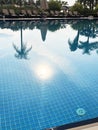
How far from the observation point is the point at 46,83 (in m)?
6.65

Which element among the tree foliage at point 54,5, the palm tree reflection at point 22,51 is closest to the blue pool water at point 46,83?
the palm tree reflection at point 22,51

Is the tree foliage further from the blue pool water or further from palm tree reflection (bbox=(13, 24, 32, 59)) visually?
palm tree reflection (bbox=(13, 24, 32, 59))

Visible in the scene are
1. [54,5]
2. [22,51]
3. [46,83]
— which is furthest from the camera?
[54,5]

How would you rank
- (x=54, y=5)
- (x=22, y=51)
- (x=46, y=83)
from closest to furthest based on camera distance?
(x=46, y=83), (x=22, y=51), (x=54, y=5)

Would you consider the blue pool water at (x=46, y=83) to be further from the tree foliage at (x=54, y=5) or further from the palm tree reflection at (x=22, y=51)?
the tree foliage at (x=54, y=5)

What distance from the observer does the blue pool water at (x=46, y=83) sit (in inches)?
186

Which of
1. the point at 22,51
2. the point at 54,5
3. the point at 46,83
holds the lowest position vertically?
the point at 46,83

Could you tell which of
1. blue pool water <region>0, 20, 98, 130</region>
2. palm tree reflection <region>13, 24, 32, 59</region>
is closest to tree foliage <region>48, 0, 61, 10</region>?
blue pool water <region>0, 20, 98, 130</region>

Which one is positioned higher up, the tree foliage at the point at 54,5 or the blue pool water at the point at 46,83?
the tree foliage at the point at 54,5

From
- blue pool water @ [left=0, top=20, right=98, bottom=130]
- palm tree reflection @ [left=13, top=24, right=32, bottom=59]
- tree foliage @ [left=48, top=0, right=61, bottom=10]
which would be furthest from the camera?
tree foliage @ [left=48, top=0, right=61, bottom=10]

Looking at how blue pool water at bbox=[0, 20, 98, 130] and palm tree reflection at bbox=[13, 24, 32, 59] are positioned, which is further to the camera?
palm tree reflection at bbox=[13, 24, 32, 59]

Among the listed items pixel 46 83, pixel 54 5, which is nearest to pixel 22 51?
pixel 46 83

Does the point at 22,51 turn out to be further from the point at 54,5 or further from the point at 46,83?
the point at 54,5

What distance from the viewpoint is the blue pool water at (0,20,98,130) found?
4.73m
